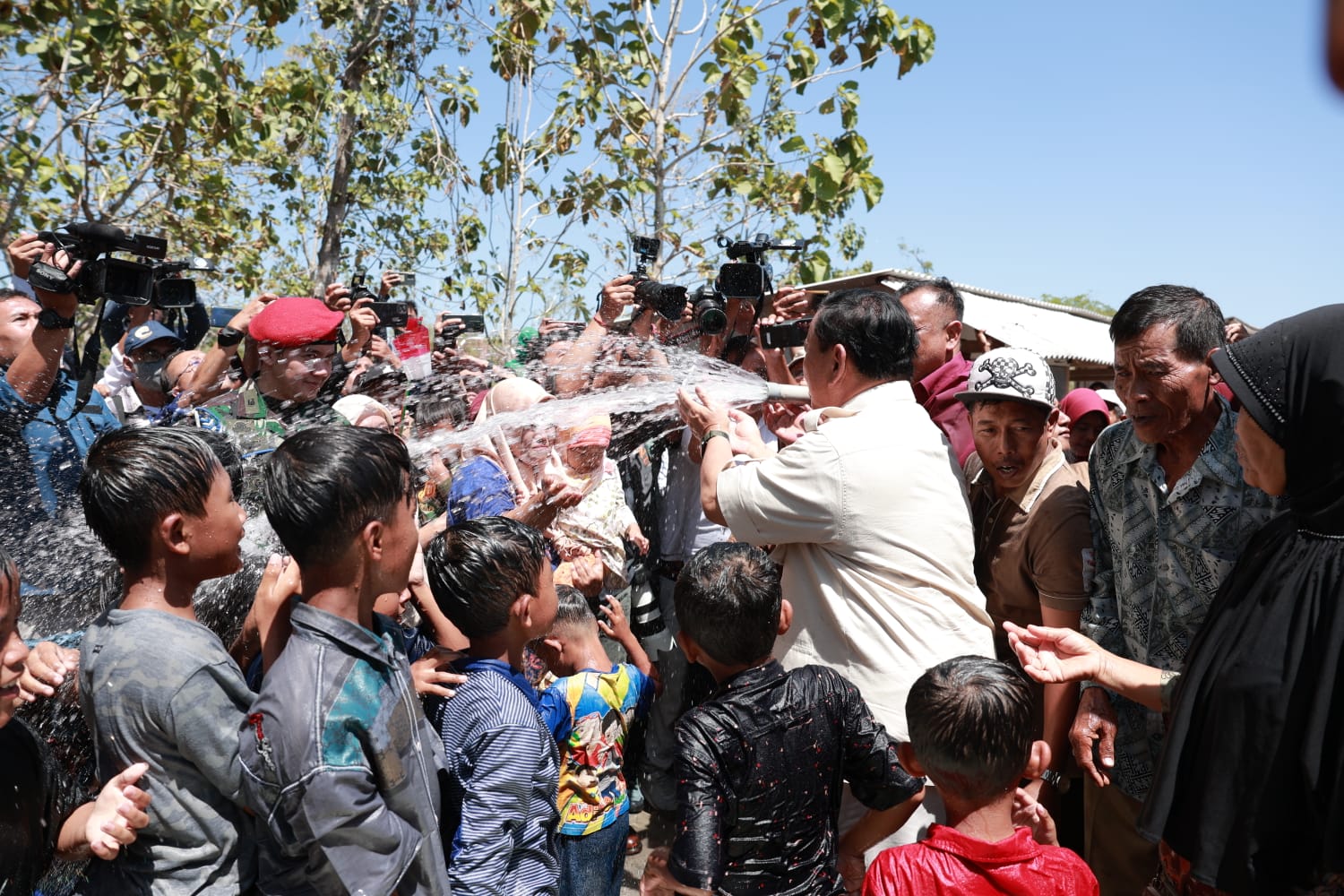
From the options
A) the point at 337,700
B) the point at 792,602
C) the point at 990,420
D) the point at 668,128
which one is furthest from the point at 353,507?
the point at 668,128

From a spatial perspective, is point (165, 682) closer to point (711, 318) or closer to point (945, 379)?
point (711, 318)

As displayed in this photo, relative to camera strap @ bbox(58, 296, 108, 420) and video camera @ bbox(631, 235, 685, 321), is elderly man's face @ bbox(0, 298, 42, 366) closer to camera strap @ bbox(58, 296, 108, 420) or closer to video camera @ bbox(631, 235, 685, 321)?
camera strap @ bbox(58, 296, 108, 420)

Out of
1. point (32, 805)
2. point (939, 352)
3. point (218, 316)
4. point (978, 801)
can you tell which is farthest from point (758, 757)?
point (218, 316)

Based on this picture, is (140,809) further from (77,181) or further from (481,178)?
(481,178)

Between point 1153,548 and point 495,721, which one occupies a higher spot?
point 1153,548

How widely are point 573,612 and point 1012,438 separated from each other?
155 cm

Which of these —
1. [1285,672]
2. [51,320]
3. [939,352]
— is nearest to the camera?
[1285,672]

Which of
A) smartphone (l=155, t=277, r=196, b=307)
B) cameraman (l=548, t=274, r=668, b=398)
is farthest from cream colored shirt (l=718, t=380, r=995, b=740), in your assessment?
smartphone (l=155, t=277, r=196, b=307)

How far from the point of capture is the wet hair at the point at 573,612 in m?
3.22

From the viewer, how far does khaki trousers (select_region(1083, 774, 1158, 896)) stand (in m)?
3.01

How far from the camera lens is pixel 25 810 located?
6.54ft

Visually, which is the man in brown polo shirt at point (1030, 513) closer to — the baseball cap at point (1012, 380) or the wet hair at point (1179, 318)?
the baseball cap at point (1012, 380)

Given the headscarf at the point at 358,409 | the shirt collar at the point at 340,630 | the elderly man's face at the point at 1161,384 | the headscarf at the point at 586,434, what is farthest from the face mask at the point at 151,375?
the elderly man's face at the point at 1161,384

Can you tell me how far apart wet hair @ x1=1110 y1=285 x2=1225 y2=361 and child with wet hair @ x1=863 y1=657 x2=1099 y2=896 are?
105 centimetres
